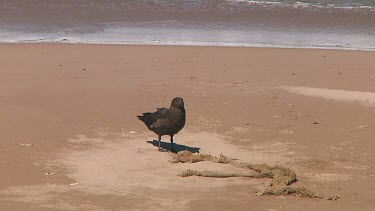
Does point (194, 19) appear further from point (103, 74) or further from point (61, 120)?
point (61, 120)

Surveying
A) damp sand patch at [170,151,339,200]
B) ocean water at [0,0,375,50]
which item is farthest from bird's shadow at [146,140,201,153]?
ocean water at [0,0,375,50]

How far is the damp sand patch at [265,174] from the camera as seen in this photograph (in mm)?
7281

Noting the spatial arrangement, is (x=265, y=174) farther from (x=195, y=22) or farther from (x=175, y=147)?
(x=195, y=22)

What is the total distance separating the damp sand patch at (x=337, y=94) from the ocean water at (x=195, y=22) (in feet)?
17.2

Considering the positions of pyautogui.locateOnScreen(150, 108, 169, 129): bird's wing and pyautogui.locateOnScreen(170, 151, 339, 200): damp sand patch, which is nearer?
pyautogui.locateOnScreen(170, 151, 339, 200): damp sand patch

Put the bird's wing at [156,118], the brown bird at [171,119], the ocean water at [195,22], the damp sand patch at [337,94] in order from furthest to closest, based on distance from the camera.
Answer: the ocean water at [195,22], the damp sand patch at [337,94], the bird's wing at [156,118], the brown bird at [171,119]

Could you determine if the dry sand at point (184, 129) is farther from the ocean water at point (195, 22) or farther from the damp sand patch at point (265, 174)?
the ocean water at point (195, 22)

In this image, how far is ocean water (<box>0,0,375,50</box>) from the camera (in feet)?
60.1


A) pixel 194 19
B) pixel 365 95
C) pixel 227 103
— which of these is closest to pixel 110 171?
pixel 227 103

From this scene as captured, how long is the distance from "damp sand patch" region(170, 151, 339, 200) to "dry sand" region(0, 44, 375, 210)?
8 centimetres

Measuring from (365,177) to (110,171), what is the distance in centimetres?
257

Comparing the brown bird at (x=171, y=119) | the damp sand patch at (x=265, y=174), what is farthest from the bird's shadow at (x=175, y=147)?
the damp sand patch at (x=265, y=174)

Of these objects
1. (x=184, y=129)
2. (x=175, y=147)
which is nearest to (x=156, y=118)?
(x=175, y=147)

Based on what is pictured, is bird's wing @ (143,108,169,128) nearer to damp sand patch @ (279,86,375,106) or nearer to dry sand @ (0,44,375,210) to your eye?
dry sand @ (0,44,375,210)
